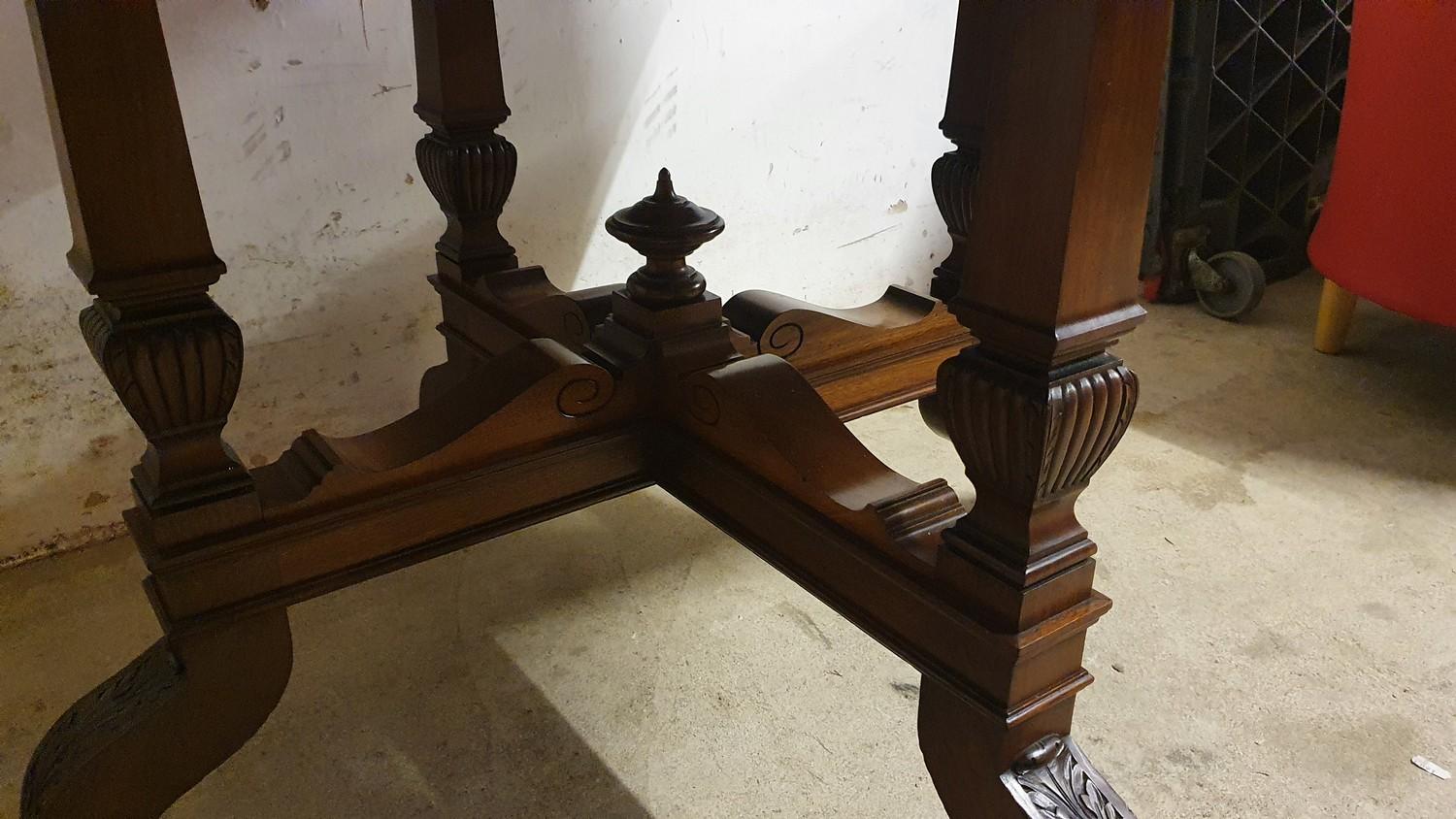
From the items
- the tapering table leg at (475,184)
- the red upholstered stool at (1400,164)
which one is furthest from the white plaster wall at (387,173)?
the red upholstered stool at (1400,164)

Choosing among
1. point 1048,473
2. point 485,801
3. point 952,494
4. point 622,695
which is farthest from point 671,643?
point 1048,473

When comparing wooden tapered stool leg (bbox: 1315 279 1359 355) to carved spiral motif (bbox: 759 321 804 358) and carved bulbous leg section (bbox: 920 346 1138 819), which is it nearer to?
carved spiral motif (bbox: 759 321 804 358)

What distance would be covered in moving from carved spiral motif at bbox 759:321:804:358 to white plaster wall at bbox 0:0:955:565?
17.0 inches

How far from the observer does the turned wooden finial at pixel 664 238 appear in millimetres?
828

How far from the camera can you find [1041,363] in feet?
1.71

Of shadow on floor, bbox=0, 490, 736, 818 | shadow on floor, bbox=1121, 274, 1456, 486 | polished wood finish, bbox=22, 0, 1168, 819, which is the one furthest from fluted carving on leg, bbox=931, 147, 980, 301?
shadow on floor, bbox=1121, 274, 1456, 486

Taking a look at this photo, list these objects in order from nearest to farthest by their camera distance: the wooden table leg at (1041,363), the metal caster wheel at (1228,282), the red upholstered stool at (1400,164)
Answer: the wooden table leg at (1041,363) < the red upholstered stool at (1400,164) < the metal caster wheel at (1228,282)

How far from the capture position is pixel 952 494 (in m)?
0.69

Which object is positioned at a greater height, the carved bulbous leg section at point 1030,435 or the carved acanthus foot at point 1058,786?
the carved bulbous leg section at point 1030,435

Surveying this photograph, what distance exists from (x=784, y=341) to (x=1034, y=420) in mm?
489

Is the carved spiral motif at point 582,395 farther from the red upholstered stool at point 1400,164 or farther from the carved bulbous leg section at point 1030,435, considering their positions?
the red upholstered stool at point 1400,164

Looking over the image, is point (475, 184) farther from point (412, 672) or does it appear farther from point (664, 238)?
point (412, 672)

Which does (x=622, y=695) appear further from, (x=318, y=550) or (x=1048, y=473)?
(x=1048, y=473)

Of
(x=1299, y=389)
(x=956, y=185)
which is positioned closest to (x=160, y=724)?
(x=956, y=185)
